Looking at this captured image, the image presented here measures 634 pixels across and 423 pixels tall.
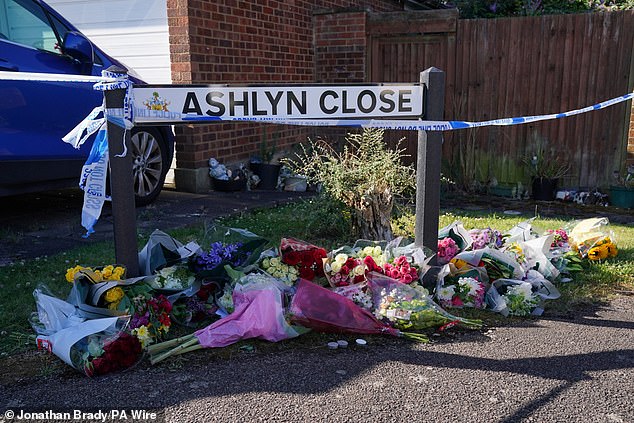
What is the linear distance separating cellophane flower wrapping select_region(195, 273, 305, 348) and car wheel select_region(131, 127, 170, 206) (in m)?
3.40

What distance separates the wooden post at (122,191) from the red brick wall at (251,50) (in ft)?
13.3

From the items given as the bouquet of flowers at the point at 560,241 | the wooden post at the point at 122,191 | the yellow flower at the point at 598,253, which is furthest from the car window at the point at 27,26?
the yellow flower at the point at 598,253

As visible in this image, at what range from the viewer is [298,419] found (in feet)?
8.46

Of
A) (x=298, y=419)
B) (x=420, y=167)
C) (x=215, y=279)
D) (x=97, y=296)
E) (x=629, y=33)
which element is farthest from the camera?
(x=629, y=33)

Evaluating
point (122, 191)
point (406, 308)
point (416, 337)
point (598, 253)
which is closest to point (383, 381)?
point (416, 337)

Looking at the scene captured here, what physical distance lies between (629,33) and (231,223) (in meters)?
5.49

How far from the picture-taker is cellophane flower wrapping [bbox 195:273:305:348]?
10.8 feet

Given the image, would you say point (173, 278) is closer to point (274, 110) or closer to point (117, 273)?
point (117, 273)

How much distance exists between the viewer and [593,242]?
4.92 meters

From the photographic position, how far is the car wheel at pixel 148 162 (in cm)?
650

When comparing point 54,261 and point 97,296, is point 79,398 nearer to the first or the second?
point 97,296

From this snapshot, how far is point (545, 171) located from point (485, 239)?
408cm

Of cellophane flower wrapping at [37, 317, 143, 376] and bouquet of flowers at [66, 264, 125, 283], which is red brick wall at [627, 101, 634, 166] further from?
cellophane flower wrapping at [37, 317, 143, 376]

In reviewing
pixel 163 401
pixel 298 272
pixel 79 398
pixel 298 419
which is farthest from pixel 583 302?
pixel 79 398
